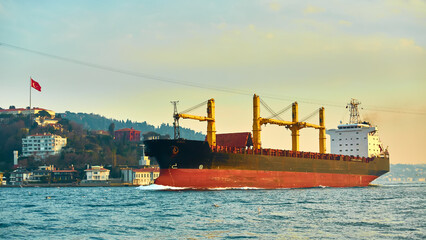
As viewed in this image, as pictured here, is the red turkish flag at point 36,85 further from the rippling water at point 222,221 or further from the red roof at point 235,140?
the rippling water at point 222,221

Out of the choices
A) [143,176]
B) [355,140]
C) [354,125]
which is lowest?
[143,176]

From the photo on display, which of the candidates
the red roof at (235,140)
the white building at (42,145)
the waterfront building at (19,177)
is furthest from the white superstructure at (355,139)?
the white building at (42,145)

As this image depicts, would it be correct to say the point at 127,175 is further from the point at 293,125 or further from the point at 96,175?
the point at 293,125

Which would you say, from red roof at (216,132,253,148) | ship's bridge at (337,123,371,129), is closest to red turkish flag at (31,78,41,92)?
red roof at (216,132,253,148)

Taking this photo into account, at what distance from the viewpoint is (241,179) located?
180 feet

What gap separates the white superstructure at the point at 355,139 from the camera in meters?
81.6

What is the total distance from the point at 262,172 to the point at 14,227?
34.7m

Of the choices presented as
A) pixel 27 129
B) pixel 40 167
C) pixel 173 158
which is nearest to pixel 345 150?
pixel 173 158

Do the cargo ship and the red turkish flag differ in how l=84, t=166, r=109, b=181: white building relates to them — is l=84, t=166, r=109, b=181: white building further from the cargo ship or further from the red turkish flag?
the cargo ship

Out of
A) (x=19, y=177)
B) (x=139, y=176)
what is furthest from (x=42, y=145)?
(x=139, y=176)

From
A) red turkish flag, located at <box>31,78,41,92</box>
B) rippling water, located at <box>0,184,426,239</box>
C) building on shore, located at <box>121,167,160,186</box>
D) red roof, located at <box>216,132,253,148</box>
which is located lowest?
building on shore, located at <box>121,167,160,186</box>

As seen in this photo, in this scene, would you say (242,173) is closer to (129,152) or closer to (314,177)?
(314,177)

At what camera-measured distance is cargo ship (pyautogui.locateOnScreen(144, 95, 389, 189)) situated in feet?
168

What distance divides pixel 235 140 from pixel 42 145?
345 ft
